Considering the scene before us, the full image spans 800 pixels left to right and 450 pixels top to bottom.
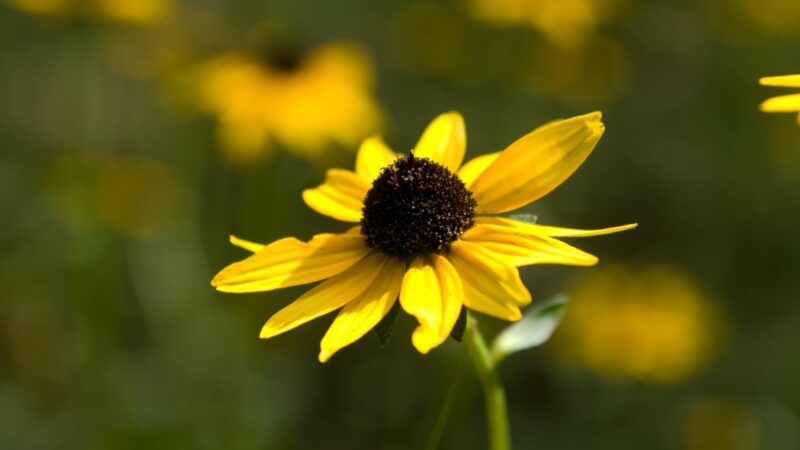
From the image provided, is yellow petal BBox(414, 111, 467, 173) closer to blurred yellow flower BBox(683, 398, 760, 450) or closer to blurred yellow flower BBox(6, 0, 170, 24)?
blurred yellow flower BBox(683, 398, 760, 450)

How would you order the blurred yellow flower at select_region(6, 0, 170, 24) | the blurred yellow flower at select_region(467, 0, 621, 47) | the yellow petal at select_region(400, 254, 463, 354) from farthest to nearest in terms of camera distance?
1. the blurred yellow flower at select_region(467, 0, 621, 47)
2. the blurred yellow flower at select_region(6, 0, 170, 24)
3. the yellow petal at select_region(400, 254, 463, 354)

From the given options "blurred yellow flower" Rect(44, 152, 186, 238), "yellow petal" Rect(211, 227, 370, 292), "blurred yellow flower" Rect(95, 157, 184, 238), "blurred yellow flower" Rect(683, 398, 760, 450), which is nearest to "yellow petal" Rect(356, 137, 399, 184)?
"yellow petal" Rect(211, 227, 370, 292)

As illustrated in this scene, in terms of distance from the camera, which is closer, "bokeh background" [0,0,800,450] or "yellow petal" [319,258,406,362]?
"yellow petal" [319,258,406,362]

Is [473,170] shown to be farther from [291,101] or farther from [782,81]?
[291,101]

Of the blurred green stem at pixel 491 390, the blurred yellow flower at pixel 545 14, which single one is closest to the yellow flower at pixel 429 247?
the blurred green stem at pixel 491 390

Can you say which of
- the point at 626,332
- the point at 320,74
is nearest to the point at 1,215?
the point at 320,74

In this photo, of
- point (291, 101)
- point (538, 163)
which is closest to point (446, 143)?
point (538, 163)

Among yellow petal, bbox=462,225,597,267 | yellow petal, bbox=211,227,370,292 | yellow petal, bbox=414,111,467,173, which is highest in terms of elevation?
yellow petal, bbox=414,111,467,173
